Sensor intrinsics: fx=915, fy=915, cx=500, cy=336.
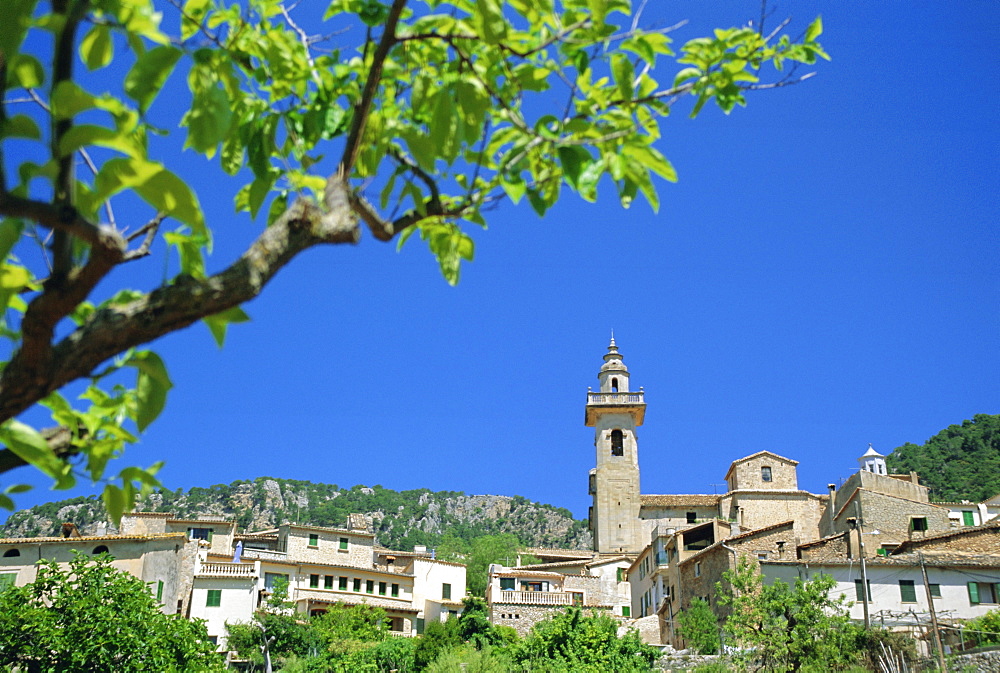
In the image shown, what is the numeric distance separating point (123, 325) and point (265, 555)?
4542 centimetres

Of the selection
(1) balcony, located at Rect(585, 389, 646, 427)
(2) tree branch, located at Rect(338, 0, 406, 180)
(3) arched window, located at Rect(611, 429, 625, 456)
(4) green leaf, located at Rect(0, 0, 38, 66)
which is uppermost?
(1) balcony, located at Rect(585, 389, 646, 427)

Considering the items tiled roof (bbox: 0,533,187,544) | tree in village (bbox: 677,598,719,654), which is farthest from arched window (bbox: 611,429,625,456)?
tiled roof (bbox: 0,533,187,544)

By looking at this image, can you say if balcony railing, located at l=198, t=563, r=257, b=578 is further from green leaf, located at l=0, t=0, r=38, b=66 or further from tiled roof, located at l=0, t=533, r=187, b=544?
green leaf, located at l=0, t=0, r=38, b=66

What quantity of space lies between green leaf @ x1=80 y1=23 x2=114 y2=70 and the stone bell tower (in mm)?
57735

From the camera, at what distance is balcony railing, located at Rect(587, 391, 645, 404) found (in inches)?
2530

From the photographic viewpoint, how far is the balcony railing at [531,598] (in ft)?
133

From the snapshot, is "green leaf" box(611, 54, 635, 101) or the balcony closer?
"green leaf" box(611, 54, 635, 101)

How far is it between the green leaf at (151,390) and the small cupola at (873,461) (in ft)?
197

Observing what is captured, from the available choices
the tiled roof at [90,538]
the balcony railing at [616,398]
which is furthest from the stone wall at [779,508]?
the tiled roof at [90,538]

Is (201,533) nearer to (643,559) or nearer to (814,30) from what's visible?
(643,559)

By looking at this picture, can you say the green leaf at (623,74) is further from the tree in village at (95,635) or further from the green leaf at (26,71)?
the tree in village at (95,635)

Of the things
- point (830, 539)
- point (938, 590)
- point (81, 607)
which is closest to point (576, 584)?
point (830, 539)

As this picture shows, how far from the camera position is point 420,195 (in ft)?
9.75

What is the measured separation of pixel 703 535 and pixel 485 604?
1036 centimetres
